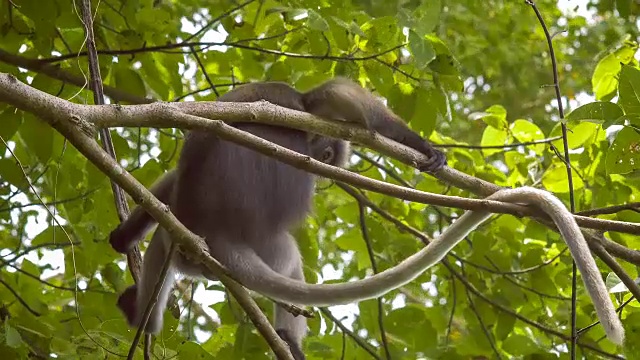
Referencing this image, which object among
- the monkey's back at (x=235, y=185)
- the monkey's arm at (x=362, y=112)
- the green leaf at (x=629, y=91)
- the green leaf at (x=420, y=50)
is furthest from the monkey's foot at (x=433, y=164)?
the green leaf at (x=629, y=91)

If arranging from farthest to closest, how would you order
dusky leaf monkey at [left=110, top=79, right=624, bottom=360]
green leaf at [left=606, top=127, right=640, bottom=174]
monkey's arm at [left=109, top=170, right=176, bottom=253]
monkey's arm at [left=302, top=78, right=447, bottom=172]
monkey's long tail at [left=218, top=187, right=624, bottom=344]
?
monkey's arm at [left=109, top=170, right=176, bottom=253] → monkey's arm at [left=302, top=78, right=447, bottom=172] → dusky leaf monkey at [left=110, top=79, right=624, bottom=360] → green leaf at [left=606, top=127, right=640, bottom=174] → monkey's long tail at [left=218, top=187, right=624, bottom=344]

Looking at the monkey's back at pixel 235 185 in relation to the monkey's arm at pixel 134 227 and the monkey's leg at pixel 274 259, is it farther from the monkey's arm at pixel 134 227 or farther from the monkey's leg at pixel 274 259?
the monkey's arm at pixel 134 227

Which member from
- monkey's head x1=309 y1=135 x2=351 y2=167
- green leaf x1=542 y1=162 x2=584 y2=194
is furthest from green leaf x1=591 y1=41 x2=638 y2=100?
monkey's head x1=309 y1=135 x2=351 y2=167

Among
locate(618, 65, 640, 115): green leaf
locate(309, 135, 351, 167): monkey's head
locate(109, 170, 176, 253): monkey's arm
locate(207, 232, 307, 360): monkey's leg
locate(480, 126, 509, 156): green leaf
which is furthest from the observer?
locate(480, 126, 509, 156): green leaf

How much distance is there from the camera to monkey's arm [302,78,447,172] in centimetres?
342

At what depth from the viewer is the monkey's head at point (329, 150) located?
12.7 ft

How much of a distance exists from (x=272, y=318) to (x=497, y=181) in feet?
4.49

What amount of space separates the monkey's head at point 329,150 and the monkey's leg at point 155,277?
2.62 ft

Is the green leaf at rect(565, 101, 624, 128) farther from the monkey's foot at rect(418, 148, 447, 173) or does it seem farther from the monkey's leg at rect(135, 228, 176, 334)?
the monkey's leg at rect(135, 228, 176, 334)

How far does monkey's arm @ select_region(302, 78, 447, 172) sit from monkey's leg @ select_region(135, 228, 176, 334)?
86 cm

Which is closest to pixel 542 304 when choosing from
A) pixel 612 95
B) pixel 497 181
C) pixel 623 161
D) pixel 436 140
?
pixel 497 181

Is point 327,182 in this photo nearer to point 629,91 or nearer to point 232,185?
point 232,185

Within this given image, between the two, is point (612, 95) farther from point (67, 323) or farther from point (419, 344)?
point (67, 323)

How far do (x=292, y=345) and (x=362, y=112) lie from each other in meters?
1.19
